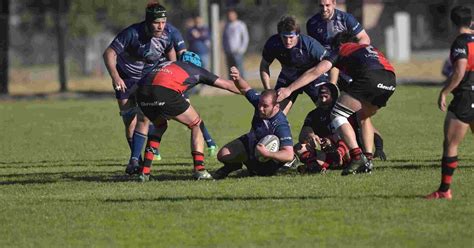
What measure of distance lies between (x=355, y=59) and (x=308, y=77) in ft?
1.79

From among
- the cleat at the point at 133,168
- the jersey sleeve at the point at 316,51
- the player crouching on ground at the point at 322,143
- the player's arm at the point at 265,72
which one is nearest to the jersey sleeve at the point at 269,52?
the player's arm at the point at 265,72

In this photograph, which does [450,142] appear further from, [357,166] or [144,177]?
[144,177]

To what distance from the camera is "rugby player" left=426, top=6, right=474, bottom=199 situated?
1027 centimetres

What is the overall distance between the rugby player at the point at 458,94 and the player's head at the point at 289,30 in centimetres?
316

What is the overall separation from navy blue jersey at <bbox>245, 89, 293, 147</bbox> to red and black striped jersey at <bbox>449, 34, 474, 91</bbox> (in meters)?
2.55

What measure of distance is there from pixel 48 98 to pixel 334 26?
64.8ft

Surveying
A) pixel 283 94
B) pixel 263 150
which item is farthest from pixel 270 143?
pixel 283 94

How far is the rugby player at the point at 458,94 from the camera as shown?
33.7 ft

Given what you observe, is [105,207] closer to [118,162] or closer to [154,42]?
[154,42]

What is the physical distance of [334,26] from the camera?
14734 mm

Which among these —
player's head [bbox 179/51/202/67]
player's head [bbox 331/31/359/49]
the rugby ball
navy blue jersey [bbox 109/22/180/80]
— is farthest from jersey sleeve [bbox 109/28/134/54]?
player's head [bbox 331/31/359/49]

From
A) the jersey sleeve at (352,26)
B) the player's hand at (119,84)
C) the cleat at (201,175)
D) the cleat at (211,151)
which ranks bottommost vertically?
the cleat at (211,151)

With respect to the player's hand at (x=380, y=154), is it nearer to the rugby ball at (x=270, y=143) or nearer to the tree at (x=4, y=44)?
the rugby ball at (x=270, y=143)

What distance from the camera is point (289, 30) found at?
525 inches
